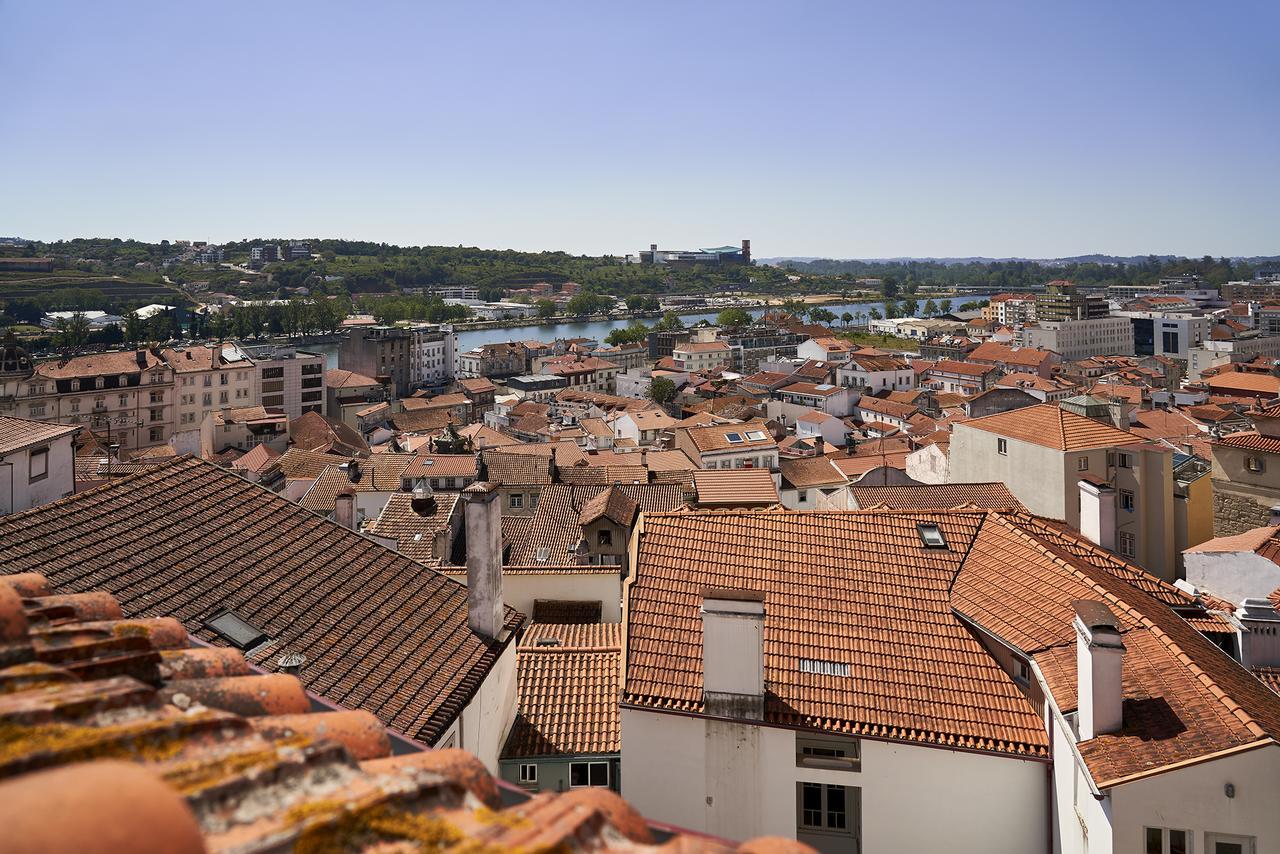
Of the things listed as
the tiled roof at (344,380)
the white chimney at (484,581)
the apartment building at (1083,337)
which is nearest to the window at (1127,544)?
the white chimney at (484,581)

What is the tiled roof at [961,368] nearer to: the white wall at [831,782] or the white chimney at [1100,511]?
the white chimney at [1100,511]

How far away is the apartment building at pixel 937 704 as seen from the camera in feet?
15.6

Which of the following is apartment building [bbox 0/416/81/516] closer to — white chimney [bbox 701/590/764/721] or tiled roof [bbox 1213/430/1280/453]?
white chimney [bbox 701/590/764/721]

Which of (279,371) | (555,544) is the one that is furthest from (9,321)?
(555,544)

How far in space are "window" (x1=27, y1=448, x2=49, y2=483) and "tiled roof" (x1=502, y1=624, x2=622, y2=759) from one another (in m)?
4.84

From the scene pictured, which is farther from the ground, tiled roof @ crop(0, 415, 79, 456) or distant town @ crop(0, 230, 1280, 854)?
tiled roof @ crop(0, 415, 79, 456)

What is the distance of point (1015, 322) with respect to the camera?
10394 centimetres

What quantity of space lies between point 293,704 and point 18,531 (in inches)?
158

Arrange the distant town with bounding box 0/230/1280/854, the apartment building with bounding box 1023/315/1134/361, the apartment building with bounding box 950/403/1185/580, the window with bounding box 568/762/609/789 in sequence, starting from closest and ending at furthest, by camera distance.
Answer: the distant town with bounding box 0/230/1280/854 → the window with bounding box 568/762/609/789 → the apartment building with bounding box 950/403/1185/580 → the apartment building with bounding box 1023/315/1134/361

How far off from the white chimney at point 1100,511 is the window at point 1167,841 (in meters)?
5.28

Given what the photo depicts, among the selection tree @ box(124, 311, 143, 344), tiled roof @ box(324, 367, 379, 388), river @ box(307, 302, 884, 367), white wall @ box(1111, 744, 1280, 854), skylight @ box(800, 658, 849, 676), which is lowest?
white wall @ box(1111, 744, 1280, 854)

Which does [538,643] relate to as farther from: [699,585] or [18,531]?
[18,531]

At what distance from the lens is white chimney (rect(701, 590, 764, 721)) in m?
5.88

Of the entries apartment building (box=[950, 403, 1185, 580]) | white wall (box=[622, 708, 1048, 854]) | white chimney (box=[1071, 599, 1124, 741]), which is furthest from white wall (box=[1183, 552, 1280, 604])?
white chimney (box=[1071, 599, 1124, 741])
